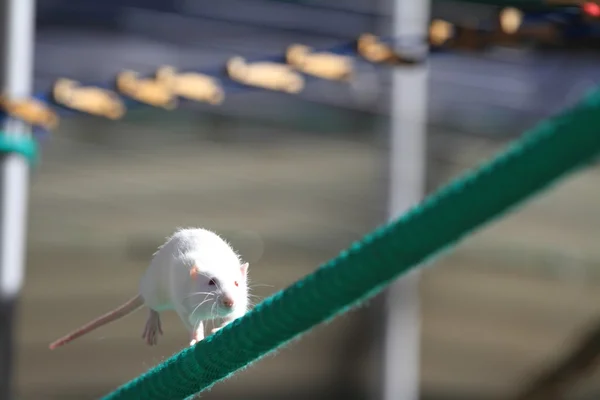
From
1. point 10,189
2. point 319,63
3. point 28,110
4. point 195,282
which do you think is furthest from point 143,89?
point 195,282

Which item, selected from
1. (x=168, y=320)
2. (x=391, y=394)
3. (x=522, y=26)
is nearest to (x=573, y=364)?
(x=522, y=26)

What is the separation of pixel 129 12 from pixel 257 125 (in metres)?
0.69

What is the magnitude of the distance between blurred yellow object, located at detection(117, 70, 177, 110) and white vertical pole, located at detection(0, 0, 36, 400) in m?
0.44

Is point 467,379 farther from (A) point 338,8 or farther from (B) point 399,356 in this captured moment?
(A) point 338,8

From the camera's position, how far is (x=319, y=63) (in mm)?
2656

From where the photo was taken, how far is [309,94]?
13.9 feet

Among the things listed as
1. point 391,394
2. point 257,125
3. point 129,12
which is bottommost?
point 391,394

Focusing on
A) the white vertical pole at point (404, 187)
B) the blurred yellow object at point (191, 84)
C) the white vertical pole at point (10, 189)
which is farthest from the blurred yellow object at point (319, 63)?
the white vertical pole at point (404, 187)

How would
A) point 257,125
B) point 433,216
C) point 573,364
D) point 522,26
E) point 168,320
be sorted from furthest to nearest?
point 257,125 < point 573,364 < point 522,26 < point 168,320 < point 433,216

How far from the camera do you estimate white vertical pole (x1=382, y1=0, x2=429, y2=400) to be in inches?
157

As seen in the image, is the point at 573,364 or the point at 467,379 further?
the point at 467,379

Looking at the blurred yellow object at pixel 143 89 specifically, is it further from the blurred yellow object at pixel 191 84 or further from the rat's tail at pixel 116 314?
the rat's tail at pixel 116 314

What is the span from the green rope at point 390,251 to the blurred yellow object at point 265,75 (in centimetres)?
141

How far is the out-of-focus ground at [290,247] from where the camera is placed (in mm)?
4160
